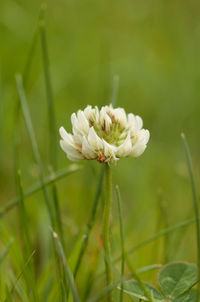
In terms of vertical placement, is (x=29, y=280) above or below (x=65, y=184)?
below

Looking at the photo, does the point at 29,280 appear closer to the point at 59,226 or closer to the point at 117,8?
the point at 59,226

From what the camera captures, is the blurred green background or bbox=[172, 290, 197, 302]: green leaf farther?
the blurred green background

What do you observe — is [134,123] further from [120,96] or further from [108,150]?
[120,96]

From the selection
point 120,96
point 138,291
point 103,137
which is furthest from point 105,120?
point 120,96

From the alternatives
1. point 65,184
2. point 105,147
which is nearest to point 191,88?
point 65,184

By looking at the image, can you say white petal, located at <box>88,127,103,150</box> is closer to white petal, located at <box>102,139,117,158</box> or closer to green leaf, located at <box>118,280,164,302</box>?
white petal, located at <box>102,139,117,158</box>

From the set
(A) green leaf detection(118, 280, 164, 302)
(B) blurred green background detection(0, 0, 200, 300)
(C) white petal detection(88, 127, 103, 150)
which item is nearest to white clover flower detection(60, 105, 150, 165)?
(C) white petal detection(88, 127, 103, 150)
